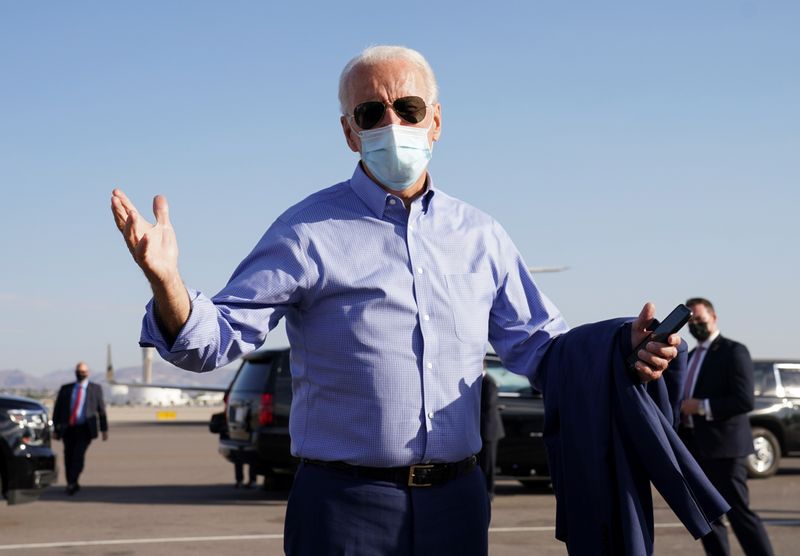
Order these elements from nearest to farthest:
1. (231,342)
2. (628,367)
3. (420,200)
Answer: (231,342) → (628,367) → (420,200)

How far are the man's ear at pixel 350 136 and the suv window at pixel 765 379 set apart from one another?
16.1 meters

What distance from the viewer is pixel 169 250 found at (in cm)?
267

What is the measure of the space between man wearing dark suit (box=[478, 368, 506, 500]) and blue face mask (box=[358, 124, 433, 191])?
32.1ft

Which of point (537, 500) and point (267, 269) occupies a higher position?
point (267, 269)

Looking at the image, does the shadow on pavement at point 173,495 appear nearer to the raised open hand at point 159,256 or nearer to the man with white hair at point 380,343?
the man with white hair at point 380,343

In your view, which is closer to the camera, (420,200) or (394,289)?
(394,289)

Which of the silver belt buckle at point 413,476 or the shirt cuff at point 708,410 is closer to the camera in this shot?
the silver belt buckle at point 413,476

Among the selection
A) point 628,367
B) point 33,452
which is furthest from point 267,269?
point 33,452

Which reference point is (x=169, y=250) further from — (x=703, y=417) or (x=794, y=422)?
(x=794, y=422)

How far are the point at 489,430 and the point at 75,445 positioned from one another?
6030 mm

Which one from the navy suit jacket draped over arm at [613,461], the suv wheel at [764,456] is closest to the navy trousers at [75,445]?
the suv wheel at [764,456]

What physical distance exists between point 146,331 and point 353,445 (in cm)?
62

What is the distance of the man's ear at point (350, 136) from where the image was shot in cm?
337

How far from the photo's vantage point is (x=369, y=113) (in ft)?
10.8
